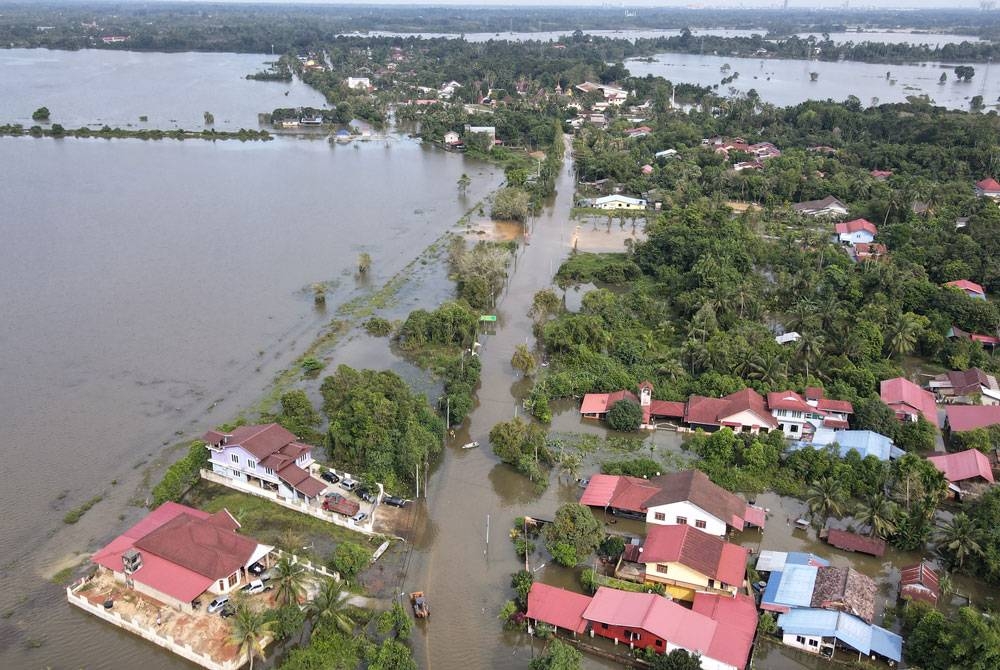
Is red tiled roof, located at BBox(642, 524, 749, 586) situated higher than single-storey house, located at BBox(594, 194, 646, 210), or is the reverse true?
single-storey house, located at BBox(594, 194, 646, 210)

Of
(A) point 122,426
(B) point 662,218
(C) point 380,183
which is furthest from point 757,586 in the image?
(C) point 380,183

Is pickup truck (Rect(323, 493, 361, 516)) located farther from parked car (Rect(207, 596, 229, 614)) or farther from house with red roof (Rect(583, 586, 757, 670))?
house with red roof (Rect(583, 586, 757, 670))

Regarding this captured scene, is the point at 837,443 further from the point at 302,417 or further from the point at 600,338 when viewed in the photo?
the point at 302,417

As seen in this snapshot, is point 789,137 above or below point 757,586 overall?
above

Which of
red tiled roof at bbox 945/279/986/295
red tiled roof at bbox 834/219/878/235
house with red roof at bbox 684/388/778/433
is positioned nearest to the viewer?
house with red roof at bbox 684/388/778/433

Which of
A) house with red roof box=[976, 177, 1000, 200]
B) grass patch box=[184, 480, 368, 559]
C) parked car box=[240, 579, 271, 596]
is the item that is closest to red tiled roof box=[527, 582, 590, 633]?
grass patch box=[184, 480, 368, 559]

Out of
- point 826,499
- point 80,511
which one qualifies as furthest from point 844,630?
point 80,511
